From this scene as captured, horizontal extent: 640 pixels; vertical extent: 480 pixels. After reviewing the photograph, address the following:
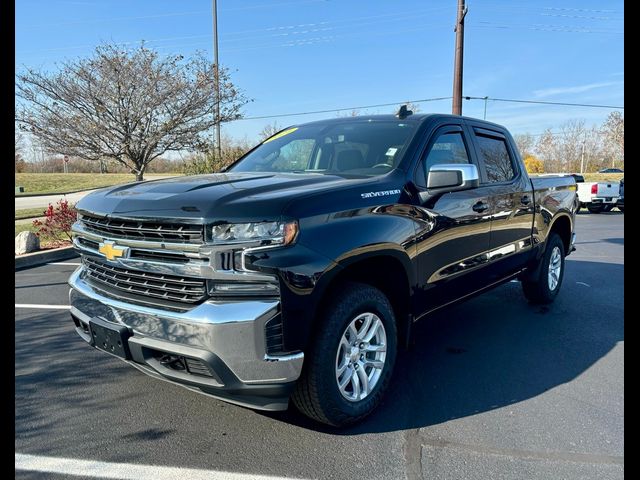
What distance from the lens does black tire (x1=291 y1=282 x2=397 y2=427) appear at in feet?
8.71

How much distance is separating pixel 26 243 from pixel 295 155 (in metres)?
6.81

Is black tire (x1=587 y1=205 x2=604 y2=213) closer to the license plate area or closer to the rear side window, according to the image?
the rear side window

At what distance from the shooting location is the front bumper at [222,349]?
A: 2.37 meters

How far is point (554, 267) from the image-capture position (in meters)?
5.81

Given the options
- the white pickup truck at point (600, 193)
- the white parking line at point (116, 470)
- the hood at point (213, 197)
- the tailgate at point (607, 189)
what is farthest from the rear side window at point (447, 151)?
the tailgate at point (607, 189)

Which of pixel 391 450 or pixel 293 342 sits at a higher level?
pixel 293 342

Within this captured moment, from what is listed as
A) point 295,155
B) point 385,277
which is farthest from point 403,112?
point 385,277

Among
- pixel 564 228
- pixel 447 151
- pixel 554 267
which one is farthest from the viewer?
pixel 564 228

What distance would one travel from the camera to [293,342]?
8.17 ft

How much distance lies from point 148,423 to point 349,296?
1.53 metres

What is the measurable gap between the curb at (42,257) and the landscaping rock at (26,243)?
0.69ft

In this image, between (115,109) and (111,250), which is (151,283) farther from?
(115,109)
